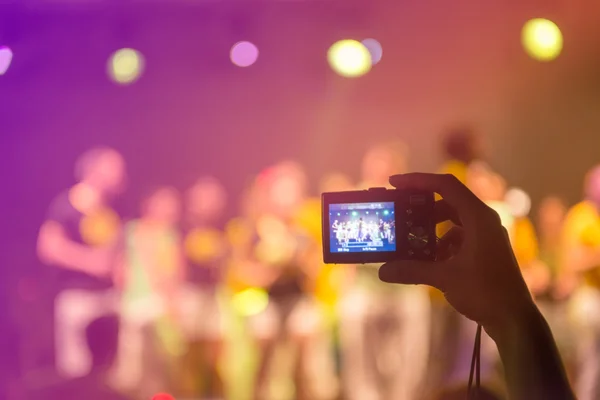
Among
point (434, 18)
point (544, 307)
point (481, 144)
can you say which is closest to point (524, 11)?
point (434, 18)

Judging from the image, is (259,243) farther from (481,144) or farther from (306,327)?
(481,144)

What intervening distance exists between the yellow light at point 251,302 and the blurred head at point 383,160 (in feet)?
2.69

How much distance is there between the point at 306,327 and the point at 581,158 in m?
1.75

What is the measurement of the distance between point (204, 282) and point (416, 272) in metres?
2.70

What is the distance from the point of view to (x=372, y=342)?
2.98 m

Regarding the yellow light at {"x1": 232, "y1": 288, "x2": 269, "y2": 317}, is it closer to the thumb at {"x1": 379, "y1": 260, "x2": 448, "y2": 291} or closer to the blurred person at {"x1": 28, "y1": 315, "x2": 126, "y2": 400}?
the blurred person at {"x1": 28, "y1": 315, "x2": 126, "y2": 400}

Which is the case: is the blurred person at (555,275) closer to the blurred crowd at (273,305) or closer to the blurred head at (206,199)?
the blurred crowd at (273,305)

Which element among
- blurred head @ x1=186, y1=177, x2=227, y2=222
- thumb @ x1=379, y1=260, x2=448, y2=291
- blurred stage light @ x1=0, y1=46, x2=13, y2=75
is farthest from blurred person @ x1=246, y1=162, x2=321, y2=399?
thumb @ x1=379, y1=260, x2=448, y2=291

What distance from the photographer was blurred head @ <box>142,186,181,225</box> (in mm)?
3453

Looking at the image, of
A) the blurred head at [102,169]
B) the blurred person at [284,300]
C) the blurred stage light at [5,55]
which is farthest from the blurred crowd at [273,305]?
the blurred stage light at [5,55]

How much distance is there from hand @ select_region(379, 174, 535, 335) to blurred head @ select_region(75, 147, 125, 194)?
3012mm

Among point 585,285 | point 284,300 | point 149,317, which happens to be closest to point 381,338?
point 284,300

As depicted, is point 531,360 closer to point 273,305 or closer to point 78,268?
point 273,305

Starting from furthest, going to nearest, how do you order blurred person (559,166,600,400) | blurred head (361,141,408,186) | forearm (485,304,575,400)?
blurred head (361,141,408,186), blurred person (559,166,600,400), forearm (485,304,575,400)
